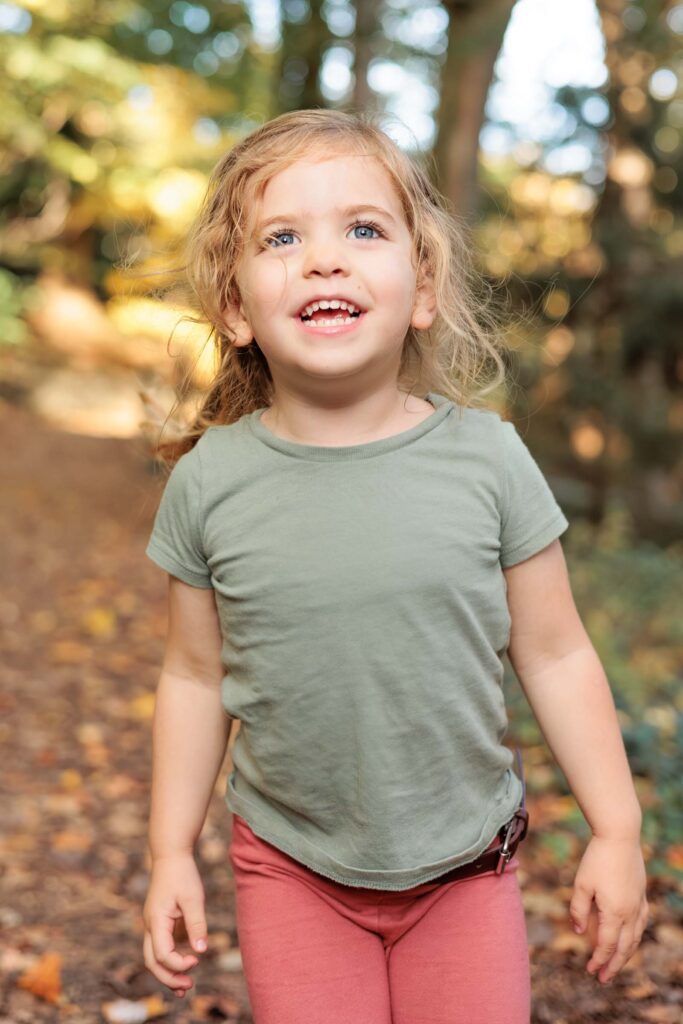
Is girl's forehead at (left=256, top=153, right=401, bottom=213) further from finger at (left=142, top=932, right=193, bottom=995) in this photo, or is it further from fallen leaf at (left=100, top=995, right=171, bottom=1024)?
fallen leaf at (left=100, top=995, right=171, bottom=1024)

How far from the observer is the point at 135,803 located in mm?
4523

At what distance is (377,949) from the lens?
1.96 metres

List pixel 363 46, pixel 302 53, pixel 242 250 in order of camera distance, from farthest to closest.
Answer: pixel 302 53 < pixel 363 46 < pixel 242 250

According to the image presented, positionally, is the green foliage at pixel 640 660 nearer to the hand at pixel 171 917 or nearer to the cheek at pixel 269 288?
the hand at pixel 171 917

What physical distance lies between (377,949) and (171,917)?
37 centimetres

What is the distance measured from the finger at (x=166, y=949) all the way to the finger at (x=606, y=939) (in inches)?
27.2

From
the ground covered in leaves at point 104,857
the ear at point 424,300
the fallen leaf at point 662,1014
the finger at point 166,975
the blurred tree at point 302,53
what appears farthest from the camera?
the blurred tree at point 302,53

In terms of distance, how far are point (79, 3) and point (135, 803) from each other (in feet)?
37.6

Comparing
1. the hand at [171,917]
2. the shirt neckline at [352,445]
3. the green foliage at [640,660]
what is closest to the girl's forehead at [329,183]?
the shirt neckline at [352,445]

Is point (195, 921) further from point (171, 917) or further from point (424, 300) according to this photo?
point (424, 300)

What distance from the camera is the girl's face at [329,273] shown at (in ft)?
6.26

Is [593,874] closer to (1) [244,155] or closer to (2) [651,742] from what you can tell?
(1) [244,155]

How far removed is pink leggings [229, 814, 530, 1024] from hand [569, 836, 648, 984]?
12 centimetres

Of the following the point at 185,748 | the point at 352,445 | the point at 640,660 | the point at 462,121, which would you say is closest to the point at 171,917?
the point at 185,748
